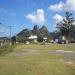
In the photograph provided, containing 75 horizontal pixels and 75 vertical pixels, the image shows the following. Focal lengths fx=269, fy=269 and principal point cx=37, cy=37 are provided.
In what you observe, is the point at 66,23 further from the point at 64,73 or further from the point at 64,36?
the point at 64,73

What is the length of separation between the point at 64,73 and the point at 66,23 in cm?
12344

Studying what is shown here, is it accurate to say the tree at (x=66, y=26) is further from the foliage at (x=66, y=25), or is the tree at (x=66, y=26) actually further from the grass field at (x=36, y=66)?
the grass field at (x=36, y=66)

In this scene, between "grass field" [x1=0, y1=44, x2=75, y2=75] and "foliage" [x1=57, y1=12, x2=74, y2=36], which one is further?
"foliage" [x1=57, y1=12, x2=74, y2=36]

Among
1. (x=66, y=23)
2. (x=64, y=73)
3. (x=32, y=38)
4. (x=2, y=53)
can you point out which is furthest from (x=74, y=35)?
(x=64, y=73)

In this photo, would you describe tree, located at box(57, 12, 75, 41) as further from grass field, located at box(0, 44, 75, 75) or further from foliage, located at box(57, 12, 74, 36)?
grass field, located at box(0, 44, 75, 75)

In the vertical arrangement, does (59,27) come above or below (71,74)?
above

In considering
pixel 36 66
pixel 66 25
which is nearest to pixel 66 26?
pixel 66 25

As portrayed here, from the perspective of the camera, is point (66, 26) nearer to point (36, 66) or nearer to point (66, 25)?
point (66, 25)

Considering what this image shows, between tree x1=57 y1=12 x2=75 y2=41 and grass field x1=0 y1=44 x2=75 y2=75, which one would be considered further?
tree x1=57 y1=12 x2=75 y2=41

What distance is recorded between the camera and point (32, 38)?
165625 mm

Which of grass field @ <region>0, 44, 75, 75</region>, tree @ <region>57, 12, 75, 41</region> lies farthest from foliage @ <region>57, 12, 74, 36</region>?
grass field @ <region>0, 44, 75, 75</region>

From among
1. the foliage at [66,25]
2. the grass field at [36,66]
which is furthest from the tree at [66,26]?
the grass field at [36,66]

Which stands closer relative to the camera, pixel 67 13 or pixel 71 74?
pixel 71 74

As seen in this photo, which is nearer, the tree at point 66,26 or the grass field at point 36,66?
the grass field at point 36,66
